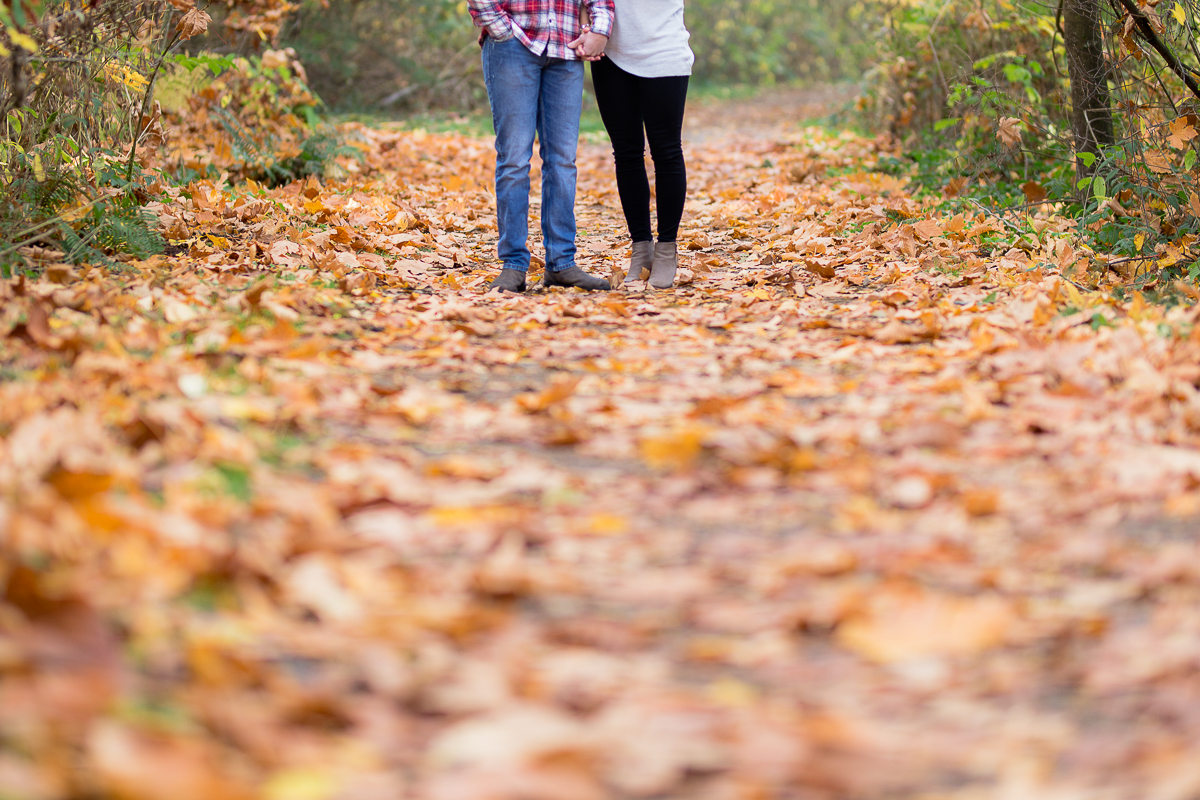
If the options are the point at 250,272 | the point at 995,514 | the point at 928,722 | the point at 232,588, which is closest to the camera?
the point at 928,722

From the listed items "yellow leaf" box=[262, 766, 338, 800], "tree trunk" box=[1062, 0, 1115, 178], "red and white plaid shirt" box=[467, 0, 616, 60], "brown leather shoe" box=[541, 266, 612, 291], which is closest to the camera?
"yellow leaf" box=[262, 766, 338, 800]

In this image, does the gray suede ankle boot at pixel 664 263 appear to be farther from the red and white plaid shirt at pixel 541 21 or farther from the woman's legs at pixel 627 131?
the red and white plaid shirt at pixel 541 21

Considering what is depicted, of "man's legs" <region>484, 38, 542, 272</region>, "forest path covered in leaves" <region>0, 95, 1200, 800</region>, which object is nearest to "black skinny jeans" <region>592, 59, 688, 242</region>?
"man's legs" <region>484, 38, 542, 272</region>

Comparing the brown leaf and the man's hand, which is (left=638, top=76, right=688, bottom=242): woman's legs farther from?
the brown leaf

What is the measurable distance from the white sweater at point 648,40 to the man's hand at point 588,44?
13 cm

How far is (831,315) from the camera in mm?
3660

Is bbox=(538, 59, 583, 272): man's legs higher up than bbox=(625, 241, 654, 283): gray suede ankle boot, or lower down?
higher up

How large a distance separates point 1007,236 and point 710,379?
103 inches

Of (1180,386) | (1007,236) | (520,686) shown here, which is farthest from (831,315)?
(520,686)

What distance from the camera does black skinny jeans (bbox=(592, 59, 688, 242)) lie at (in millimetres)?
4164

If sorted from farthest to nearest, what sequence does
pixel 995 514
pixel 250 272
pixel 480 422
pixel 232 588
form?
pixel 250 272
pixel 480 422
pixel 995 514
pixel 232 588

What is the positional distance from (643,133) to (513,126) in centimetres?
66

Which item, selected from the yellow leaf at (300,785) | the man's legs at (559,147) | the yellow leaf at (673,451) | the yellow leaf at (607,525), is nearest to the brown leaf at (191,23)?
the man's legs at (559,147)

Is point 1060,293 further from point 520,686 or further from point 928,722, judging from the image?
point 520,686
